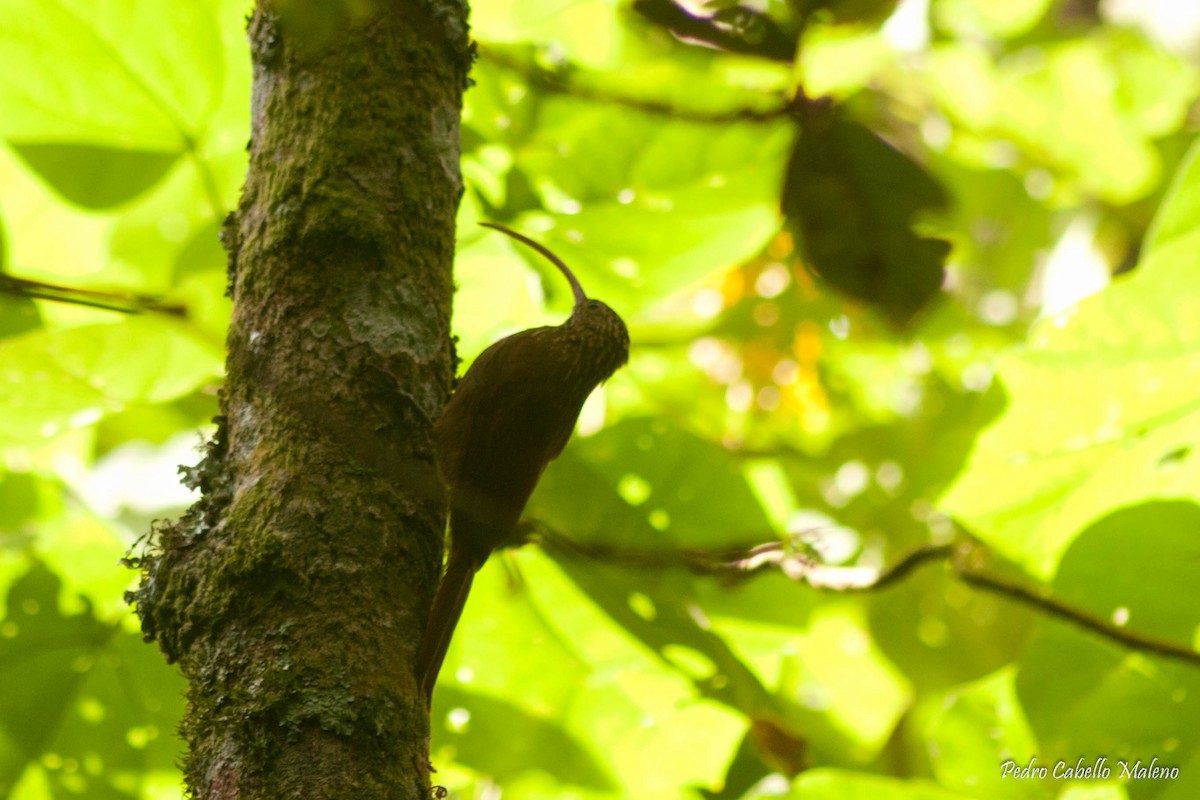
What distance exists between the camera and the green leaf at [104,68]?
2.11 metres

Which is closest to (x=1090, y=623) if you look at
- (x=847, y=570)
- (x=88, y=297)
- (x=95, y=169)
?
(x=847, y=570)

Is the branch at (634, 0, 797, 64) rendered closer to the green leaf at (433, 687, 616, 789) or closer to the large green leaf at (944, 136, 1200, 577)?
the large green leaf at (944, 136, 1200, 577)

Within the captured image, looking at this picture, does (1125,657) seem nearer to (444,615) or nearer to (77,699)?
(444,615)

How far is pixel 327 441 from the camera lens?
4.34 ft

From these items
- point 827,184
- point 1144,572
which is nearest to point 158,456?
point 827,184

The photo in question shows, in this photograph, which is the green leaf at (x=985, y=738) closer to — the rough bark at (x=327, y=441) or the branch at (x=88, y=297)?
the rough bark at (x=327, y=441)

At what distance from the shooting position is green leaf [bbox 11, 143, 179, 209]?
218 centimetres

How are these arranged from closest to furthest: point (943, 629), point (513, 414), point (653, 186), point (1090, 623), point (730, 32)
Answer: point (730, 32), point (1090, 623), point (513, 414), point (653, 186), point (943, 629)

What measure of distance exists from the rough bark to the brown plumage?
1.55ft

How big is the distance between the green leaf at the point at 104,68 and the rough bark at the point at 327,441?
1.91 feet

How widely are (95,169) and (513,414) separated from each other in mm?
1100

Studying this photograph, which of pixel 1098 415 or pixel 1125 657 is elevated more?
pixel 1098 415

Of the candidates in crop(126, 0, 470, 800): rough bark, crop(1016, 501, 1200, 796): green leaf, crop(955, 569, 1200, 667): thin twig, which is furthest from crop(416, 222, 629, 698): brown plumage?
crop(1016, 501, 1200, 796): green leaf

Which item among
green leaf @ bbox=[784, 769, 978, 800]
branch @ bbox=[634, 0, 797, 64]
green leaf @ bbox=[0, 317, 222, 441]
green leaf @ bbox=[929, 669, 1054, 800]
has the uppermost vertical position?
branch @ bbox=[634, 0, 797, 64]
